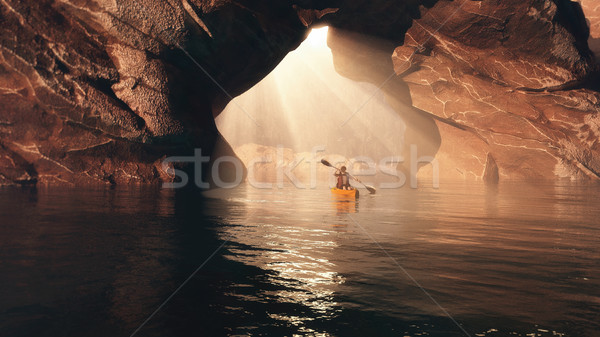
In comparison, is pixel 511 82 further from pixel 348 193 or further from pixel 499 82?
pixel 348 193

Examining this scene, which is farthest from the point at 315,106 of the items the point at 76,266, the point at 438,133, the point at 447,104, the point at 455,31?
the point at 76,266

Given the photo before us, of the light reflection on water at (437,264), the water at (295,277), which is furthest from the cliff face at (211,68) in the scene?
the light reflection on water at (437,264)

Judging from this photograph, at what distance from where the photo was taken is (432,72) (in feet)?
94.1

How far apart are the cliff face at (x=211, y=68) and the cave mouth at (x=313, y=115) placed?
32.9m

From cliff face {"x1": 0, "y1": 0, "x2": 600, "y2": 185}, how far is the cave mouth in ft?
108

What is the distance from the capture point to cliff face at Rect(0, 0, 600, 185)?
18141 mm

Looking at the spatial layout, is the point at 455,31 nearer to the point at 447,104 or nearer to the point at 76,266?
the point at 447,104

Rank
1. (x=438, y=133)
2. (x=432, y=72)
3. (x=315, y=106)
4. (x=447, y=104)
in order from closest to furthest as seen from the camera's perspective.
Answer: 1. (x=432, y=72)
2. (x=447, y=104)
3. (x=438, y=133)
4. (x=315, y=106)

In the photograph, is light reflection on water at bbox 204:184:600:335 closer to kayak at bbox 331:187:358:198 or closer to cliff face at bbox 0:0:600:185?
kayak at bbox 331:187:358:198

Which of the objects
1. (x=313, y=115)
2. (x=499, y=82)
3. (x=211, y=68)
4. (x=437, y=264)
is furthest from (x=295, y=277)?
(x=313, y=115)

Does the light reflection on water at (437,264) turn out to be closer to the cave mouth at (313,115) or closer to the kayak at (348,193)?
the kayak at (348,193)

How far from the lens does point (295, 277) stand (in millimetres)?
4852

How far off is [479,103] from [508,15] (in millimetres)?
8016

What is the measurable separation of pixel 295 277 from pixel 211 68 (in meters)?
18.5
